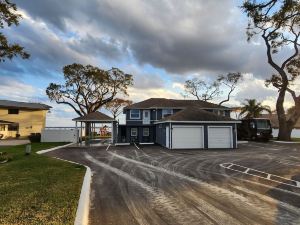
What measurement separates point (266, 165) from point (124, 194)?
10602mm

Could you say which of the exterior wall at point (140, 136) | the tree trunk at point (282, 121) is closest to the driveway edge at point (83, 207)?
the exterior wall at point (140, 136)

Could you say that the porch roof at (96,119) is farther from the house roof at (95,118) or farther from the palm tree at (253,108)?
the palm tree at (253,108)

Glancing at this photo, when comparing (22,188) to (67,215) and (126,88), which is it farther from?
(126,88)

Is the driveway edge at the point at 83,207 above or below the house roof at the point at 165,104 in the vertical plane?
below

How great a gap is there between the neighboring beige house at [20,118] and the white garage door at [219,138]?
34886mm

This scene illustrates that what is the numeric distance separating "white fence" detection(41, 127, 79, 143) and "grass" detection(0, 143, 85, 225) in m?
25.0

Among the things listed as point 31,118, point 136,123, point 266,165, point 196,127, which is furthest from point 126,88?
point 266,165

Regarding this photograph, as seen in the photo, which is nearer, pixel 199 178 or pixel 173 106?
pixel 199 178

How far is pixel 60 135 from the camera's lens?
3925cm

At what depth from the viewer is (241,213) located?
24.1ft

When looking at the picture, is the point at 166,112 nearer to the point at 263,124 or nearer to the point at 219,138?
the point at 219,138

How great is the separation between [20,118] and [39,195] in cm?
4785

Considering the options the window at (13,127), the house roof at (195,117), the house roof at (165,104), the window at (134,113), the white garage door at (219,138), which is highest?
the house roof at (165,104)

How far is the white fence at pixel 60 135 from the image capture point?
127ft
